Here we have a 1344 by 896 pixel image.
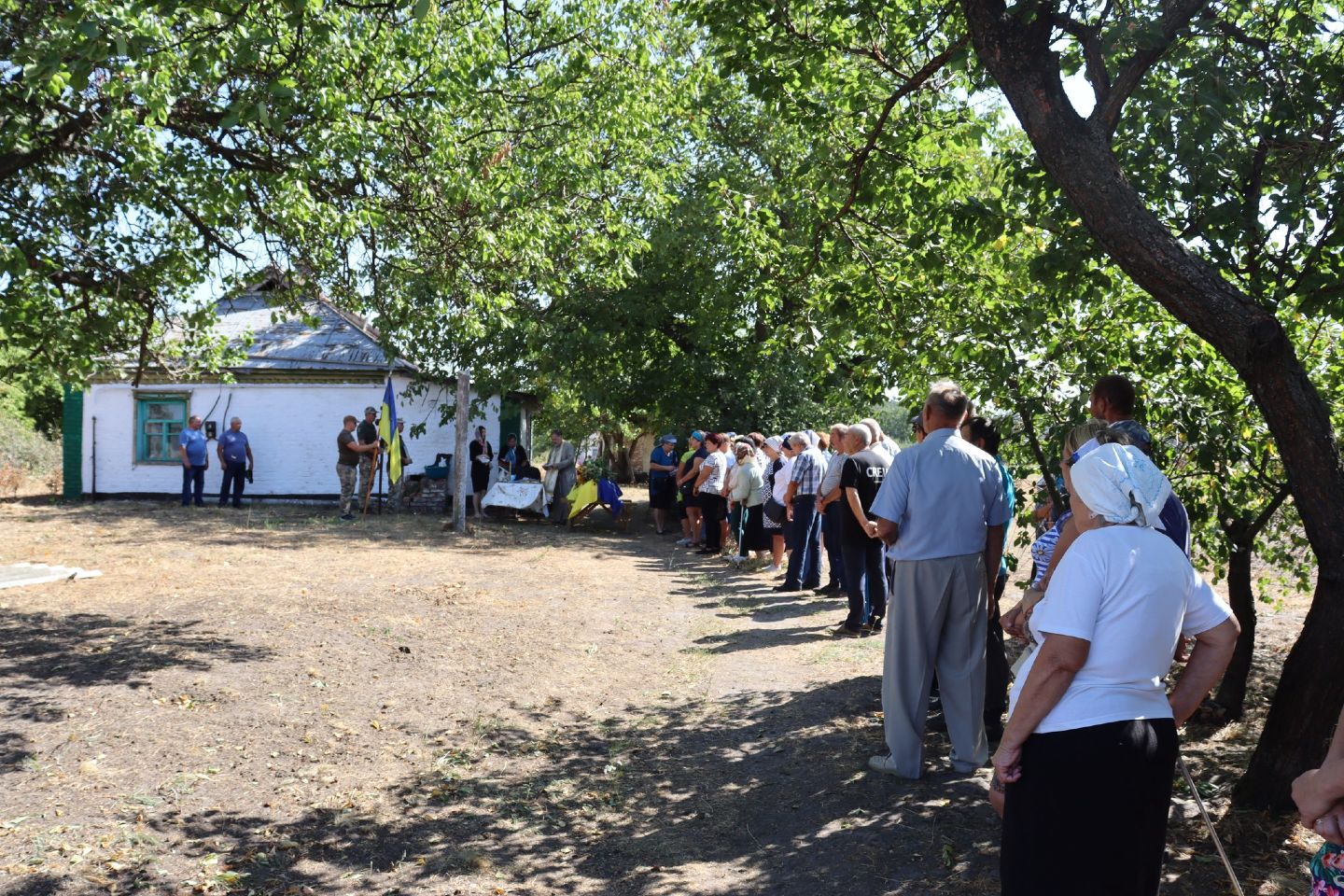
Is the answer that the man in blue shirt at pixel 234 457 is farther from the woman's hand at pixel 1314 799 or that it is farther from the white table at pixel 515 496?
the woman's hand at pixel 1314 799

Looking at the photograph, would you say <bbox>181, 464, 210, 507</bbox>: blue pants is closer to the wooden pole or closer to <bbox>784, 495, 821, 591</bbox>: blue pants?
the wooden pole

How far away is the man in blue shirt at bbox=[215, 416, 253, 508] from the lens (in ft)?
70.7

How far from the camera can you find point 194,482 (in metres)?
22.2

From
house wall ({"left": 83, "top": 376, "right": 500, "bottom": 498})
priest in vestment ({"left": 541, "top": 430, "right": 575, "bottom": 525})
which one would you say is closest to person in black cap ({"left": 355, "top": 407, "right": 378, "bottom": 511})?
house wall ({"left": 83, "top": 376, "right": 500, "bottom": 498})

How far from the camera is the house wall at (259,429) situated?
76.5 feet

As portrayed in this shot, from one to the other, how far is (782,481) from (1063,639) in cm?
986

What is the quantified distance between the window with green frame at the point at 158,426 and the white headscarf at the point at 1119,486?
2367 cm

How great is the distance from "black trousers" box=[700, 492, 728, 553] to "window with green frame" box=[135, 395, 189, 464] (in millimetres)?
13086

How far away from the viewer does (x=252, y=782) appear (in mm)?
5496

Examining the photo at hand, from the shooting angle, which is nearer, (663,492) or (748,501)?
(748,501)

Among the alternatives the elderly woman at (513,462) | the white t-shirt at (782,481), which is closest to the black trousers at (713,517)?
the white t-shirt at (782,481)

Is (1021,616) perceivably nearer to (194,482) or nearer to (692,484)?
(692,484)

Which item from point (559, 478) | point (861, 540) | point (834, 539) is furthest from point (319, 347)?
point (861, 540)

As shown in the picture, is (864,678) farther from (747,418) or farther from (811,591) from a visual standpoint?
(747,418)
